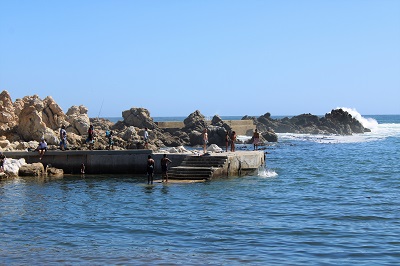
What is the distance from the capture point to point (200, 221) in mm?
20125

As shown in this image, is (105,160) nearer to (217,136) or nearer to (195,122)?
(217,136)

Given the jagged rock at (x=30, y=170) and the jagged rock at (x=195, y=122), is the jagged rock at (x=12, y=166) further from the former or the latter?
the jagged rock at (x=195, y=122)

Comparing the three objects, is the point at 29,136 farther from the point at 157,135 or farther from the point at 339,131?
the point at 339,131

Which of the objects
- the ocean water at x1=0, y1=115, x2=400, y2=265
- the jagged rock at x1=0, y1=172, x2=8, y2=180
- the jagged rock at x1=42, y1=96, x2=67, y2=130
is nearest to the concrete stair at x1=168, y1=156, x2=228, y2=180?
the ocean water at x1=0, y1=115, x2=400, y2=265

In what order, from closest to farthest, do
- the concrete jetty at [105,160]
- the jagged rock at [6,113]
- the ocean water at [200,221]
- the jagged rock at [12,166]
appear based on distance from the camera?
the ocean water at [200,221], the jagged rock at [12,166], the concrete jetty at [105,160], the jagged rock at [6,113]

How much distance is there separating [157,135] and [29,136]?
882 inches

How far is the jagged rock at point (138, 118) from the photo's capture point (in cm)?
7051

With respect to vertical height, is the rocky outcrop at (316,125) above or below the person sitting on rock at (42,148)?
above

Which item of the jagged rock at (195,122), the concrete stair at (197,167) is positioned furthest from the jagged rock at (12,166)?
the jagged rock at (195,122)

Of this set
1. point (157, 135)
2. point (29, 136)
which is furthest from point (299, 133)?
point (29, 136)

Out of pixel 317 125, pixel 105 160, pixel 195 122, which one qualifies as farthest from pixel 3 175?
pixel 317 125

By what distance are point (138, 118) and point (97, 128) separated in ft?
16.5

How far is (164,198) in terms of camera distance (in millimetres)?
25062

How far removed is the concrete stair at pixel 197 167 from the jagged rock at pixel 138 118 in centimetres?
3825
